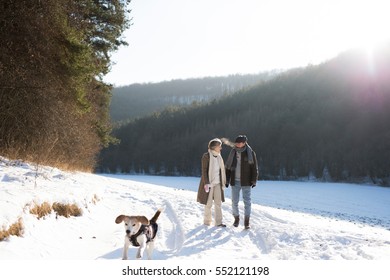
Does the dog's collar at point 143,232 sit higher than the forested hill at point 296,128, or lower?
lower

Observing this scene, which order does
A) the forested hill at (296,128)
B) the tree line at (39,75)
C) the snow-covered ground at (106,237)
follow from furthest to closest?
the forested hill at (296,128), the tree line at (39,75), the snow-covered ground at (106,237)

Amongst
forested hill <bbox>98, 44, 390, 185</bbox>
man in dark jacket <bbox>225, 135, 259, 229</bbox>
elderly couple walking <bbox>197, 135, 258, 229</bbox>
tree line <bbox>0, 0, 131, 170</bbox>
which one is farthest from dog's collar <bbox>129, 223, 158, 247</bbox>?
forested hill <bbox>98, 44, 390, 185</bbox>

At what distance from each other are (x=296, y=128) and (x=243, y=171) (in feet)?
365

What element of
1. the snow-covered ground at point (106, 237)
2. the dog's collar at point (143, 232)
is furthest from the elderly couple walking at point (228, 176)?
the dog's collar at point (143, 232)

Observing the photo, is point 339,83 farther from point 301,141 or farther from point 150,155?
point 150,155

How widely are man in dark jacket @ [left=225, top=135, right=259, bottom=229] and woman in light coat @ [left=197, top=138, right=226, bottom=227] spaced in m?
0.25

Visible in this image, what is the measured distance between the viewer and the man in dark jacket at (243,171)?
29.5ft

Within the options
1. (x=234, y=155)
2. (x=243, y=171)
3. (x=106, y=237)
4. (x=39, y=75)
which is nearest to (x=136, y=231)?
(x=106, y=237)

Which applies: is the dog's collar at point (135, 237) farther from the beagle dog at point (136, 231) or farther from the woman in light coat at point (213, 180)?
the woman in light coat at point (213, 180)

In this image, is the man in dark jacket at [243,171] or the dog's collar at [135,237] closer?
the dog's collar at [135,237]

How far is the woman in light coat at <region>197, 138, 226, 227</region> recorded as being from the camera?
910cm

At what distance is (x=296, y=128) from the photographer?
115 meters

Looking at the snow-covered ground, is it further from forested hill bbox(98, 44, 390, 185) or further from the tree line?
forested hill bbox(98, 44, 390, 185)

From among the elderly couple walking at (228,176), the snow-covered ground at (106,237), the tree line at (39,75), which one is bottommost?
the snow-covered ground at (106,237)
